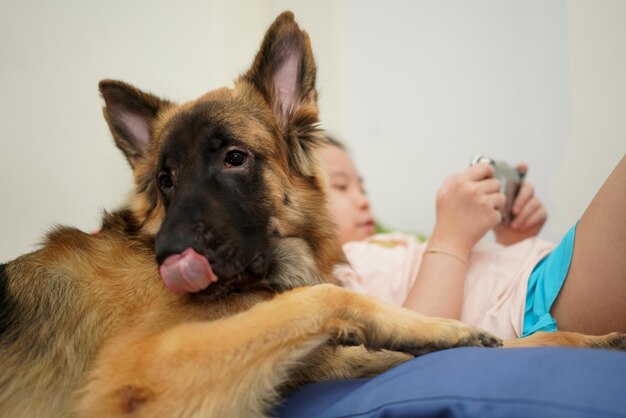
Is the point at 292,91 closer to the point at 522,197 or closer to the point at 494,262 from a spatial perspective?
the point at 494,262

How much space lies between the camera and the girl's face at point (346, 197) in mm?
2895

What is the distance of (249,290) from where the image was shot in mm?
1517

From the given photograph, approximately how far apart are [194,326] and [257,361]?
0.71ft

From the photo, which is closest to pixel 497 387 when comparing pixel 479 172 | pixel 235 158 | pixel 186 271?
pixel 186 271

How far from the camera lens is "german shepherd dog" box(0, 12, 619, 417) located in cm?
117

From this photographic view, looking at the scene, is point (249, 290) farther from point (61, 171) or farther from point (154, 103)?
point (61, 171)

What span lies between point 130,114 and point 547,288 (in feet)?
6.31

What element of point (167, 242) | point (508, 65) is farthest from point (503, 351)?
point (508, 65)

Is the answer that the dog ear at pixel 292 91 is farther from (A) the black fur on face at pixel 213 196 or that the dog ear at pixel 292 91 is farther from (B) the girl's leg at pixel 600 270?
(B) the girl's leg at pixel 600 270

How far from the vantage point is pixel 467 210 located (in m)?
2.19

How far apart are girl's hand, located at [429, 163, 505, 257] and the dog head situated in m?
0.59

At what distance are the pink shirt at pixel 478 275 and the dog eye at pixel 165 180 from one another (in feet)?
2.79

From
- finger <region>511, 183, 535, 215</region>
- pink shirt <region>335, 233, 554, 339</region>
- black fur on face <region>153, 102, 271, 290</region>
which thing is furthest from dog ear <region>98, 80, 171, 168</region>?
finger <region>511, 183, 535, 215</region>

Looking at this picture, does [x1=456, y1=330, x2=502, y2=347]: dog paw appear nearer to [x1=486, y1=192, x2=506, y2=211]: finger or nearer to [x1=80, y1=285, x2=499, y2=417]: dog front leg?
[x1=80, y1=285, x2=499, y2=417]: dog front leg
